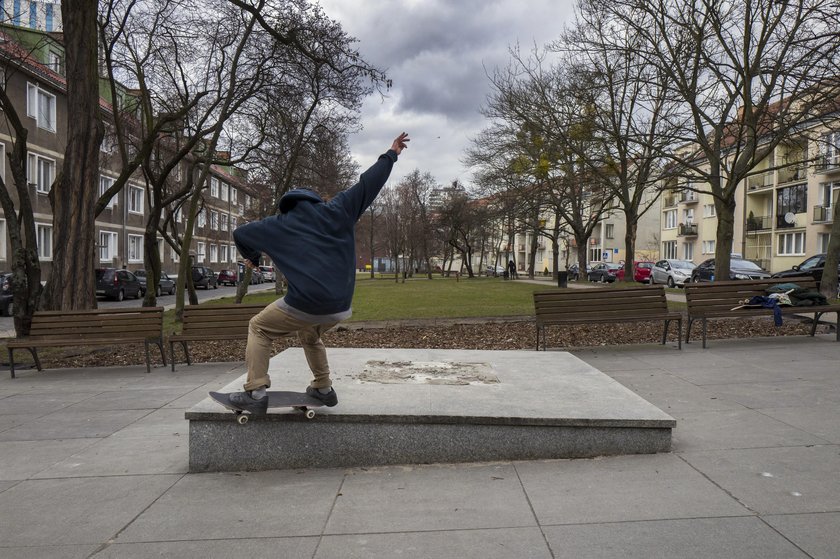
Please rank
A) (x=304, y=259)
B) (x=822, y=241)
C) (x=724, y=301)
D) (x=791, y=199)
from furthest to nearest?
(x=791, y=199) < (x=822, y=241) < (x=724, y=301) < (x=304, y=259)

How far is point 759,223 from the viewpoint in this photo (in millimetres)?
51750

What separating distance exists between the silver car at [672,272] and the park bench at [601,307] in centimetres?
2711

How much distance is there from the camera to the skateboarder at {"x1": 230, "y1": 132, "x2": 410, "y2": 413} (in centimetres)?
431

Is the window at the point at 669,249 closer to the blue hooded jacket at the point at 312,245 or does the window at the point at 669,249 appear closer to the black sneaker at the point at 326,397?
→ the black sneaker at the point at 326,397

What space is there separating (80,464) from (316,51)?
12.0 m

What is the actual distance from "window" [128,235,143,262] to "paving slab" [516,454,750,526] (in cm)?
4606

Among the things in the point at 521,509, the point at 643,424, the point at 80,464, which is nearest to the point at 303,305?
the point at 521,509

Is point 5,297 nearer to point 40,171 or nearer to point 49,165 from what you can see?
point 40,171

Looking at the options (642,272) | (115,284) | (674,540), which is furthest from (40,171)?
(674,540)

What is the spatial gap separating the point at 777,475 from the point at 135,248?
4842cm

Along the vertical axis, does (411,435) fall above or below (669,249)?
below

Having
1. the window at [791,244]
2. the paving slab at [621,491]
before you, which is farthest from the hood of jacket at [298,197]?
the window at [791,244]

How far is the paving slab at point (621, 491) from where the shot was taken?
360 cm

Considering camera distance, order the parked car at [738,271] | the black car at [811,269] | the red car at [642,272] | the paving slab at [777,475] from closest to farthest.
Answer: the paving slab at [777,475]
the black car at [811,269]
the parked car at [738,271]
the red car at [642,272]
